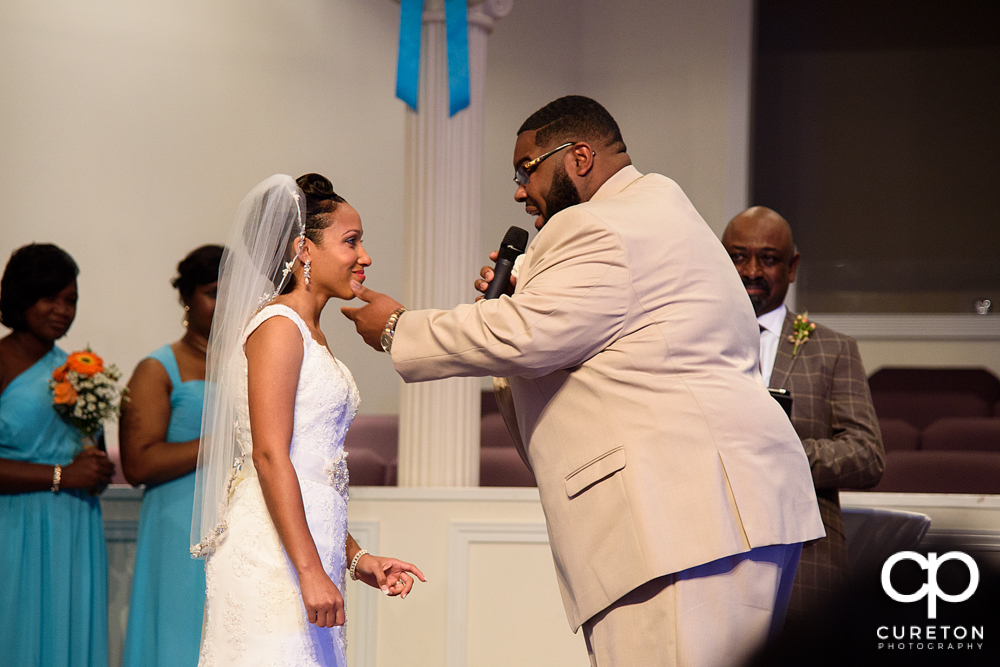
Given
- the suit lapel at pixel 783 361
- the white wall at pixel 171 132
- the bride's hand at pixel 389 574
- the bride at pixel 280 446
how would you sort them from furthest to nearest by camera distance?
the white wall at pixel 171 132 < the suit lapel at pixel 783 361 < the bride's hand at pixel 389 574 < the bride at pixel 280 446

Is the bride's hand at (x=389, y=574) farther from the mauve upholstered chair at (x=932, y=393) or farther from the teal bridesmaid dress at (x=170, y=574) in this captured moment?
the mauve upholstered chair at (x=932, y=393)

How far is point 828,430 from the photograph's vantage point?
3.04 metres

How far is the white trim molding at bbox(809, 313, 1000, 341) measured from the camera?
7.00 meters

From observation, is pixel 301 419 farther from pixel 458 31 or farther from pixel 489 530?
pixel 458 31

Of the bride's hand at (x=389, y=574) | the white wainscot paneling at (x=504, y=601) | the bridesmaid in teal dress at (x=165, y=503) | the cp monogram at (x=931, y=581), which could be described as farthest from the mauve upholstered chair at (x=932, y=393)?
the cp monogram at (x=931, y=581)

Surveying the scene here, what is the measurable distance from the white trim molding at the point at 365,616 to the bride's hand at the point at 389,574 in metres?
1.57

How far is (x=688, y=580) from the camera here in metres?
2.12

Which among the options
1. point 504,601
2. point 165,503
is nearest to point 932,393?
point 504,601

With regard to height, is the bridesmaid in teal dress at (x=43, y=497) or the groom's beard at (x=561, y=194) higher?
the groom's beard at (x=561, y=194)

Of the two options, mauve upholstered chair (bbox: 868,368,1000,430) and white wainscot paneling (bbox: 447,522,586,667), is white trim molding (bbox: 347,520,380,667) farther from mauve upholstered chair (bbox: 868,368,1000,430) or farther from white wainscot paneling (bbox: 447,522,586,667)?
mauve upholstered chair (bbox: 868,368,1000,430)

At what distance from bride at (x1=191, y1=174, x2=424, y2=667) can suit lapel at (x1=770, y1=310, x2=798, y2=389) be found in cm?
126

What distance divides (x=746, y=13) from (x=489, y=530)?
4.76 metres

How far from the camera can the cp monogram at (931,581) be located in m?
0.86

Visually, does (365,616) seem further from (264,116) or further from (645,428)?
(264,116)
